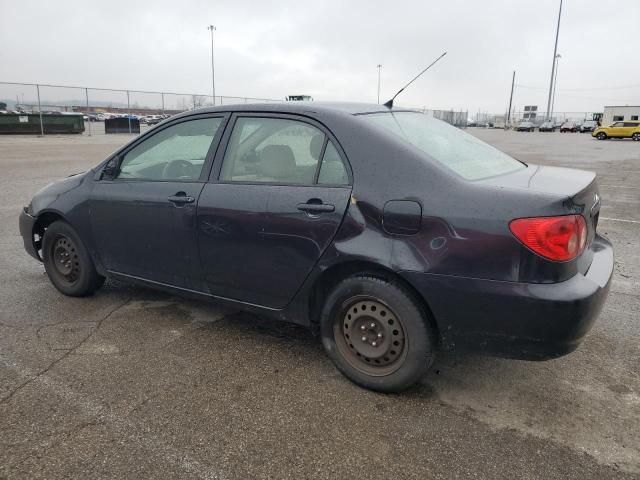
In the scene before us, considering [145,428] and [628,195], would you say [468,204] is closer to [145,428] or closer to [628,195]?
[145,428]

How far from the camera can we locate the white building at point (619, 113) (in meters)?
51.1

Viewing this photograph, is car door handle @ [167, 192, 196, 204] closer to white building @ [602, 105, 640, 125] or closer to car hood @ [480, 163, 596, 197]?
car hood @ [480, 163, 596, 197]

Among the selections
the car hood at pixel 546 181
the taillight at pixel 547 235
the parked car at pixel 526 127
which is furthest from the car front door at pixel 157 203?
the parked car at pixel 526 127

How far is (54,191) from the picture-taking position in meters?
4.23

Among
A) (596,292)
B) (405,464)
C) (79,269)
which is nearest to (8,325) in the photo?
(79,269)

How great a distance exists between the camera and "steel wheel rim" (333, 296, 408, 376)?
2779mm

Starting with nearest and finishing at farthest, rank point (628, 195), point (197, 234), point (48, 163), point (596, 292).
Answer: point (596, 292) → point (197, 234) → point (628, 195) → point (48, 163)

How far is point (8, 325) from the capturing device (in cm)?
375

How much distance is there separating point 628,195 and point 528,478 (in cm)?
977

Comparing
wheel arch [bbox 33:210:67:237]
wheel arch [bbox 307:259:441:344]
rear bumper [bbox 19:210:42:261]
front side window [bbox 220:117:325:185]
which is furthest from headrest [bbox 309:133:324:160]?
rear bumper [bbox 19:210:42:261]

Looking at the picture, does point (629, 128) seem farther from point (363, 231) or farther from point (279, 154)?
point (363, 231)

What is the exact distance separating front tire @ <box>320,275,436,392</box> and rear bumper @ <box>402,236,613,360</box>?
0.39 feet

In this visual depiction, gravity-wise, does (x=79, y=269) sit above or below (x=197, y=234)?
below

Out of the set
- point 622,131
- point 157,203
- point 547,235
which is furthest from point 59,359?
point 622,131
